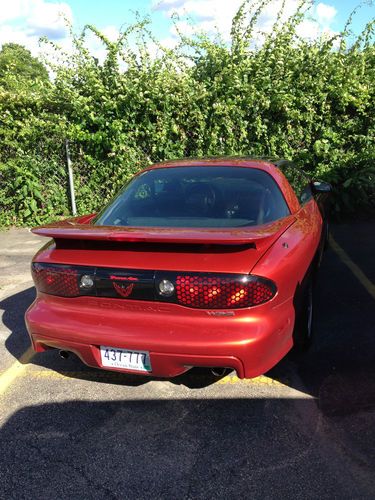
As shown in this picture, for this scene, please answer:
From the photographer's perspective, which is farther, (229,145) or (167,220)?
(229,145)

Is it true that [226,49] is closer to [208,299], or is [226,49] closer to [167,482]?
[208,299]

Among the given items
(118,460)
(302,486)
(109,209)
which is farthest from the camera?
(109,209)

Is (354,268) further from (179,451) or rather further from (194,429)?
(179,451)

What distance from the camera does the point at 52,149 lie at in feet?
26.5

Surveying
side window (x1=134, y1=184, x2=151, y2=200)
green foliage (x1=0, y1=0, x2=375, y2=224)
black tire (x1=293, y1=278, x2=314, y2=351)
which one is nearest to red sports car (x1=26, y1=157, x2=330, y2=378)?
black tire (x1=293, y1=278, x2=314, y2=351)

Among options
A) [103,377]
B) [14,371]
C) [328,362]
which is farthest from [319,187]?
[14,371]

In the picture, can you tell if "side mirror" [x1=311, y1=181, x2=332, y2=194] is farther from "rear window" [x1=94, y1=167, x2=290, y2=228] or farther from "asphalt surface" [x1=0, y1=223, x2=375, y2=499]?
"asphalt surface" [x1=0, y1=223, x2=375, y2=499]

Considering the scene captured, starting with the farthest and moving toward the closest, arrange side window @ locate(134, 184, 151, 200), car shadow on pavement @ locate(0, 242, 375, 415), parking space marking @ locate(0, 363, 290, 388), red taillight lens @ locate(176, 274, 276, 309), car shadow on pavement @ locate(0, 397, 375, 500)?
side window @ locate(134, 184, 151, 200) → parking space marking @ locate(0, 363, 290, 388) → car shadow on pavement @ locate(0, 242, 375, 415) → red taillight lens @ locate(176, 274, 276, 309) → car shadow on pavement @ locate(0, 397, 375, 500)

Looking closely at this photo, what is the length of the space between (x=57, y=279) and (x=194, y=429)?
1.23 meters

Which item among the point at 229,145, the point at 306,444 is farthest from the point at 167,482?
the point at 229,145

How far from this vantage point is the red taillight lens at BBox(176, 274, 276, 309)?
7.75 ft

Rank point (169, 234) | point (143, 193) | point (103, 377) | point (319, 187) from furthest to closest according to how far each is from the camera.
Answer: point (319, 187)
point (143, 193)
point (103, 377)
point (169, 234)

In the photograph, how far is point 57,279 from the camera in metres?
2.71

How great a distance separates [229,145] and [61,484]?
6339mm
